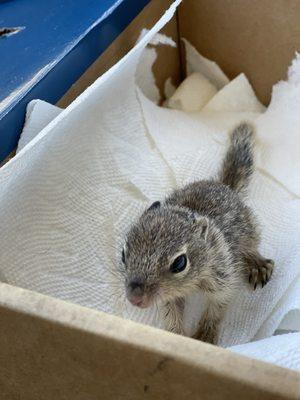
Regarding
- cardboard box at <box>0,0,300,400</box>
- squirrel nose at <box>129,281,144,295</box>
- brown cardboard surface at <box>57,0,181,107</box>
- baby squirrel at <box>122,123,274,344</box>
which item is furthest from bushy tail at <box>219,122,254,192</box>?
cardboard box at <box>0,0,300,400</box>

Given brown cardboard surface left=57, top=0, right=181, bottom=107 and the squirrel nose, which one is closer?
the squirrel nose

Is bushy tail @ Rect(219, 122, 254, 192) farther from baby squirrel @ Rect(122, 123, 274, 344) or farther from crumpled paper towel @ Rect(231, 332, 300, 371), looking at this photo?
crumpled paper towel @ Rect(231, 332, 300, 371)

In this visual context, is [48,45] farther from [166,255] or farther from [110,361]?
[110,361]

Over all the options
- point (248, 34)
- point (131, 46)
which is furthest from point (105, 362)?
point (248, 34)

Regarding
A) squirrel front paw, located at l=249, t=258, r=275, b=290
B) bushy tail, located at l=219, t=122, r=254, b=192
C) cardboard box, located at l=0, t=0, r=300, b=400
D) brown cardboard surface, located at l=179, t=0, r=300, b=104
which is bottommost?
squirrel front paw, located at l=249, t=258, r=275, b=290

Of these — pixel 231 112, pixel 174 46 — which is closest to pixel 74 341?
pixel 231 112

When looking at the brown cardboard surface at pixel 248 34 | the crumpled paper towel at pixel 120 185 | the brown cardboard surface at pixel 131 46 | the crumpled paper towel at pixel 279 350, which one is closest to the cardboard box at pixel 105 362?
the crumpled paper towel at pixel 279 350

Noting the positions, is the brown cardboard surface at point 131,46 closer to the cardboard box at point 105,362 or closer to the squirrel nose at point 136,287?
the squirrel nose at point 136,287

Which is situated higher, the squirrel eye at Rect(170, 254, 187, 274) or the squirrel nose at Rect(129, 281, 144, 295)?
the squirrel nose at Rect(129, 281, 144, 295)
